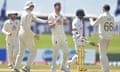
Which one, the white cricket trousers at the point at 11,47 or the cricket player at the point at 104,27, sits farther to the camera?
the white cricket trousers at the point at 11,47

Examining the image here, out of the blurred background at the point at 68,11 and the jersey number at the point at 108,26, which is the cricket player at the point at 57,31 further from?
the blurred background at the point at 68,11

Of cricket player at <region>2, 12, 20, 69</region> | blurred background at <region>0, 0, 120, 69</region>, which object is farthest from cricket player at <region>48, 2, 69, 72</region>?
blurred background at <region>0, 0, 120, 69</region>

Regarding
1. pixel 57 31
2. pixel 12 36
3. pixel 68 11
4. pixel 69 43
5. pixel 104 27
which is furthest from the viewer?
pixel 69 43

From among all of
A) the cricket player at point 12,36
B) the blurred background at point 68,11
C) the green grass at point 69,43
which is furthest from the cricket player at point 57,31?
the green grass at point 69,43

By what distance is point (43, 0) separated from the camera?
3400cm

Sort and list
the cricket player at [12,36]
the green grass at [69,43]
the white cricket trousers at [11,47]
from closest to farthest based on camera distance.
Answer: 1. the cricket player at [12,36]
2. the white cricket trousers at [11,47]
3. the green grass at [69,43]

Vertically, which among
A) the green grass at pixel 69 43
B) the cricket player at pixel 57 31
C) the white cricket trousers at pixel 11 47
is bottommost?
the green grass at pixel 69 43

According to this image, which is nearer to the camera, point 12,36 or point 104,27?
Result: point 104,27

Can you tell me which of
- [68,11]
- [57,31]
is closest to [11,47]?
[57,31]

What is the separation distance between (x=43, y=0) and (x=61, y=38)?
15989mm

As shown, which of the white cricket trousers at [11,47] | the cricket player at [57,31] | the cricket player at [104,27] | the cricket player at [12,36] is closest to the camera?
the cricket player at [104,27]

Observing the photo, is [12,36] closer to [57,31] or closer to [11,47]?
[11,47]

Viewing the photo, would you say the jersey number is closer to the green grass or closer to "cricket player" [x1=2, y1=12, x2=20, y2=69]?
"cricket player" [x1=2, y1=12, x2=20, y2=69]

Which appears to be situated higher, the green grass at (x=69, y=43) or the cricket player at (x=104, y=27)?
the cricket player at (x=104, y=27)
